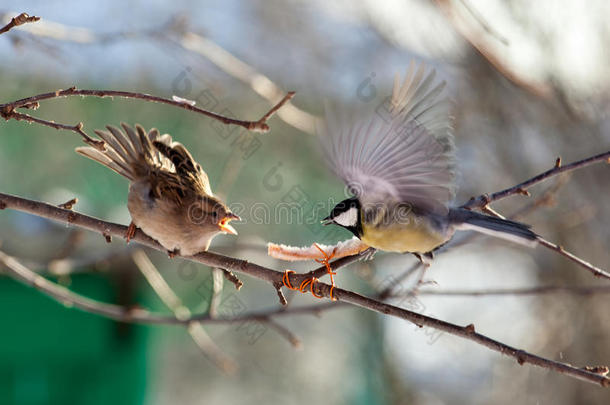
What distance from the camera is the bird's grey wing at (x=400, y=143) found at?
1765 mm

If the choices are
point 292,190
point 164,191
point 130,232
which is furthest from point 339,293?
point 292,190

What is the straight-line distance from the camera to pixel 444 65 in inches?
172

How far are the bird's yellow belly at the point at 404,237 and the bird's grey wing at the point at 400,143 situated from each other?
0.43 ft

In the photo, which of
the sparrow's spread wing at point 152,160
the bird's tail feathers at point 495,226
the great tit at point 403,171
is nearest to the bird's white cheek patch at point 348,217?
the great tit at point 403,171

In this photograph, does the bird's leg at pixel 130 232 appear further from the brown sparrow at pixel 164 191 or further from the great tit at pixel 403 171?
the great tit at pixel 403 171

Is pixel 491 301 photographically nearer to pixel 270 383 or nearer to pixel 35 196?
pixel 270 383

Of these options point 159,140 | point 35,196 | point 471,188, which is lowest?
point 159,140

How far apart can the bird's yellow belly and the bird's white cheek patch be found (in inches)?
1.7

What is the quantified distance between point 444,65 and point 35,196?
3140 mm

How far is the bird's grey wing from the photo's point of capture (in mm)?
1765

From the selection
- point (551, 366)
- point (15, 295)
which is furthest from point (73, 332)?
point (551, 366)

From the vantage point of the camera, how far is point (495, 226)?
79.4 inches

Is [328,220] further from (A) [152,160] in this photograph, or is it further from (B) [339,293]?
(A) [152,160]

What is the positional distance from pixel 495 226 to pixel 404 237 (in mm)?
299
